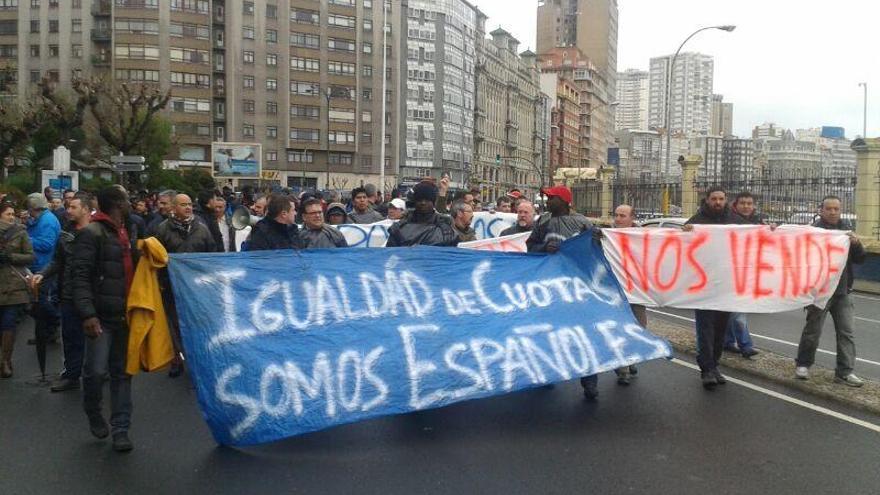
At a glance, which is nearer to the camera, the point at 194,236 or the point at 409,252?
the point at 409,252

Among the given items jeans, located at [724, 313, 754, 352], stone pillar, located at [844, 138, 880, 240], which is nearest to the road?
jeans, located at [724, 313, 754, 352]

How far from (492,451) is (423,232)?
213 centimetres

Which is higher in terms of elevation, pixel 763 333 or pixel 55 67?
pixel 55 67

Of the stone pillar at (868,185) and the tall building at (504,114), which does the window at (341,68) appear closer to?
the tall building at (504,114)

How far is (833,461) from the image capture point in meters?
5.43

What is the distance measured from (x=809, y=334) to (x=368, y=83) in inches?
3320

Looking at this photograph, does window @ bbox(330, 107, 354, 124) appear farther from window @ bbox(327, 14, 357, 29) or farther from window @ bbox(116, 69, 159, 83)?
window @ bbox(116, 69, 159, 83)

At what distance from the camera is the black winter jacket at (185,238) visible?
759 centimetres

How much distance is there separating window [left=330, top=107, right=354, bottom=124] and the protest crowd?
7921 cm

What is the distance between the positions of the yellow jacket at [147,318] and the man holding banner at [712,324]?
4723 mm

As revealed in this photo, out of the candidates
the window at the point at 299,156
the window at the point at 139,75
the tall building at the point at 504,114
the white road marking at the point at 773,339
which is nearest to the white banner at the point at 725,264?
the white road marking at the point at 773,339

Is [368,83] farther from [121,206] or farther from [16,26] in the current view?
[121,206]

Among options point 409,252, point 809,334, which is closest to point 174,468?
point 409,252

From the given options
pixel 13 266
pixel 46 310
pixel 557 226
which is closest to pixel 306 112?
pixel 46 310
